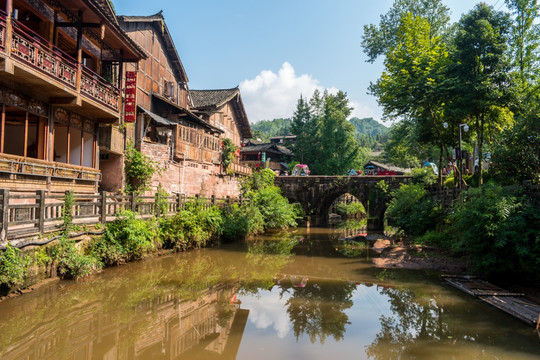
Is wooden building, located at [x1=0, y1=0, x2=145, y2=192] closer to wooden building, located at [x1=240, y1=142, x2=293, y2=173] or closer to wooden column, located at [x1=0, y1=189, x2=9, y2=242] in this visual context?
wooden column, located at [x1=0, y1=189, x2=9, y2=242]

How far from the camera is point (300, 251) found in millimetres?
16578

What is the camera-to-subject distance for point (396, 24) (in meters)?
28.4

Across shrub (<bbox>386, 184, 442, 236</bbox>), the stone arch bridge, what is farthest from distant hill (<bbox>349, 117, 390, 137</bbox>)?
shrub (<bbox>386, 184, 442, 236</bbox>)

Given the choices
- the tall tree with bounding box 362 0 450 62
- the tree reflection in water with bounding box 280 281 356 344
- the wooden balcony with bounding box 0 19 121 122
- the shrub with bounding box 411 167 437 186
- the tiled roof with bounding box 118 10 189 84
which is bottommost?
the tree reflection in water with bounding box 280 281 356 344

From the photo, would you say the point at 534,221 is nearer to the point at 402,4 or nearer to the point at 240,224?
the point at 240,224

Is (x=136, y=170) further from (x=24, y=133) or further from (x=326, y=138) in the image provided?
(x=326, y=138)

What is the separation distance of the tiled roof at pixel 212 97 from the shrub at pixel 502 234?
20.6m

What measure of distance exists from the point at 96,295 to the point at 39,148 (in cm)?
560

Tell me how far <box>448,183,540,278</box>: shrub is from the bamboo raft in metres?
0.49

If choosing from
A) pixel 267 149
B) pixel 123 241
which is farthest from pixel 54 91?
pixel 267 149

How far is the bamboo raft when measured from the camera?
7.29m

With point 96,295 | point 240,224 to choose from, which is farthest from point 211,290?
point 240,224

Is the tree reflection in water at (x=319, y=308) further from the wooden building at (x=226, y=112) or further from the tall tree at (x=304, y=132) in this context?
the tall tree at (x=304, y=132)

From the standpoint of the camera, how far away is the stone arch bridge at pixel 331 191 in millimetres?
28250
